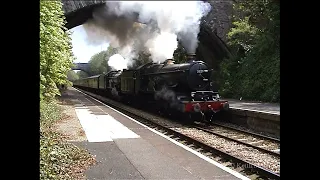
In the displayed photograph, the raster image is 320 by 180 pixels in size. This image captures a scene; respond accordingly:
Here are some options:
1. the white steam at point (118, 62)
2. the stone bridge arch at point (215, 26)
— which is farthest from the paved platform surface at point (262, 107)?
the white steam at point (118, 62)

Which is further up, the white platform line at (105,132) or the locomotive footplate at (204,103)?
the locomotive footplate at (204,103)

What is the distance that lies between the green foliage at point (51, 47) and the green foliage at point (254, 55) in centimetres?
1227

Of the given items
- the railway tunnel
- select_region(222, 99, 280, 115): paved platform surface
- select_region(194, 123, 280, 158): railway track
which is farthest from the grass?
the railway tunnel

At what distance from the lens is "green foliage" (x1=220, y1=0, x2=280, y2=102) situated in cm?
2171

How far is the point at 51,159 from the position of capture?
651cm

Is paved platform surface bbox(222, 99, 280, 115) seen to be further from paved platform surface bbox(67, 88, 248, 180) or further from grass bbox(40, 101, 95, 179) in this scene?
grass bbox(40, 101, 95, 179)

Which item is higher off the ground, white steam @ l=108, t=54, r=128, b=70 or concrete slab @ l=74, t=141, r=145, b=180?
white steam @ l=108, t=54, r=128, b=70

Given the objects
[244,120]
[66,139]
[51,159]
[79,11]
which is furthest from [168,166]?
[79,11]

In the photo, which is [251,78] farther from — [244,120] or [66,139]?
[66,139]

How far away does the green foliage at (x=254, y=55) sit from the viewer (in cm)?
2171

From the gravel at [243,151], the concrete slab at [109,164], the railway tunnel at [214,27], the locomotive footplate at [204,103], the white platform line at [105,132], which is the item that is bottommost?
the gravel at [243,151]

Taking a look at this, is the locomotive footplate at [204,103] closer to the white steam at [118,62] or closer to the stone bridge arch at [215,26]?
the stone bridge arch at [215,26]

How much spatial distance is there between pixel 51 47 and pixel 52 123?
3018 mm
